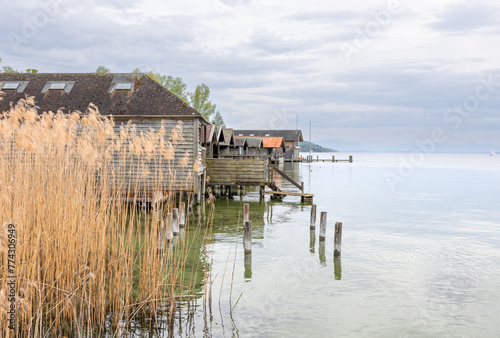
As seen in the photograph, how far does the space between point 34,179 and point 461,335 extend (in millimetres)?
7757

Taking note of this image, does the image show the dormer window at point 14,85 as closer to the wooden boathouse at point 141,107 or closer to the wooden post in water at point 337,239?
the wooden boathouse at point 141,107

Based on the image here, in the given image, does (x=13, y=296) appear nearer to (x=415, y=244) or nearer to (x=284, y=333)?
(x=284, y=333)

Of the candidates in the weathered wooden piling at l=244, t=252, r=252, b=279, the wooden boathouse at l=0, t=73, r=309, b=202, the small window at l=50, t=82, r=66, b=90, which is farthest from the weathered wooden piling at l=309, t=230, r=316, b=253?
the small window at l=50, t=82, r=66, b=90

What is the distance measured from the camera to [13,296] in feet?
16.9

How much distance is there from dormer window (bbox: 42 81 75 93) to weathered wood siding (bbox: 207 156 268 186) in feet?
27.6

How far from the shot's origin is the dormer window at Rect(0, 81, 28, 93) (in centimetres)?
2209

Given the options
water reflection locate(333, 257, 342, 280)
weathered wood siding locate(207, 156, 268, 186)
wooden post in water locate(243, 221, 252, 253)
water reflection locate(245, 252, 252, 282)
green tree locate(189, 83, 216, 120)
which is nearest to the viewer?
water reflection locate(245, 252, 252, 282)

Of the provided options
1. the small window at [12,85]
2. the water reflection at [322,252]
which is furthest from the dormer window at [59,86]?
the water reflection at [322,252]

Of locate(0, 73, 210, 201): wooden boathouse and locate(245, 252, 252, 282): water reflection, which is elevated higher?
locate(0, 73, 210, 201): wooden boathouse

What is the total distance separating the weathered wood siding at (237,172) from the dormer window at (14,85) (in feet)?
34.7

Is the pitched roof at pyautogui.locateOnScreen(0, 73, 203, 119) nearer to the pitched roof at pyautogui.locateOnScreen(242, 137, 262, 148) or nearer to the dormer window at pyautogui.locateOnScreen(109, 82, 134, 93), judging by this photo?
the dormer window at pyautogui.locateOnScreen(109, 82, 134, 93)

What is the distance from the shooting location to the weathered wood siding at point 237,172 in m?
24.5

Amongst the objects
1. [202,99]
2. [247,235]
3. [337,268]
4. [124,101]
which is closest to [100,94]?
[124,101]

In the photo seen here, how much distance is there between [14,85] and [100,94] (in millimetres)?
4913
